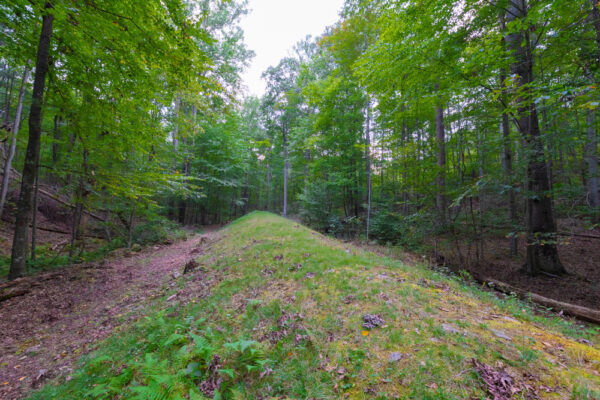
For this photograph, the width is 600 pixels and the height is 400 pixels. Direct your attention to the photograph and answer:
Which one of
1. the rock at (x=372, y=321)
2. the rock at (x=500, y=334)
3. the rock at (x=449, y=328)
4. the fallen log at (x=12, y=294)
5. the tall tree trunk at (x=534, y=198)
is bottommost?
the fallen log at (x=12, y=294)

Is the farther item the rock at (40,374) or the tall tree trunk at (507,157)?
the tall tree trunk at (507,157)

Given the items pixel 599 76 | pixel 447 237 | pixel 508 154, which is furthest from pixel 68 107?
Answer: pixel 508 154

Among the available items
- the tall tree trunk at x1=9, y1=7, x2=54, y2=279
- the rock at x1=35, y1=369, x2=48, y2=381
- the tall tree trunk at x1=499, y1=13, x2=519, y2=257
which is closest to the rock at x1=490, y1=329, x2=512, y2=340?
the tall tree trunk at x1=499, y1=13, x2=519, y2=257

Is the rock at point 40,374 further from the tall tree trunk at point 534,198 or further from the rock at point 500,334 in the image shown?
the tall tree trunk at point 534,198

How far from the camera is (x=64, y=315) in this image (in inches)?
191

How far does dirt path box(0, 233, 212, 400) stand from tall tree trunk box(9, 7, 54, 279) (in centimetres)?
75

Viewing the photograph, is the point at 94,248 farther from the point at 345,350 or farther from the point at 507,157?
the point at 507,157

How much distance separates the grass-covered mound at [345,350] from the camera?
77.7 inches

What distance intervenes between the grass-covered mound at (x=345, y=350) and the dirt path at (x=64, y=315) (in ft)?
2.04

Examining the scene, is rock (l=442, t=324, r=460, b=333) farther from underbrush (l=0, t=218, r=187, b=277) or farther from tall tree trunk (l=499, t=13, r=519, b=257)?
underbrush (l=0, t=218, r=187, b=277)

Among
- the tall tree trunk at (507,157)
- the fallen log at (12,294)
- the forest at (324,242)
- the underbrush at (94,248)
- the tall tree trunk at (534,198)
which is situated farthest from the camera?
the underbrush at (94,248)

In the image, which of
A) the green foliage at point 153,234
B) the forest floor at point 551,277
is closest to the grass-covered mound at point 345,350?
the forest floor at point 551,277

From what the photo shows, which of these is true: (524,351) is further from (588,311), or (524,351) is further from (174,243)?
(174,243)

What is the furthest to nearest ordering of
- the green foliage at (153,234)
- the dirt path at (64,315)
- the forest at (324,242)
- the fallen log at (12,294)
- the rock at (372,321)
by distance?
the green foliage at (153,234) → the fallen log at (12,294) → the dirt path at (64,315) → the rock at (372,321) → the forest at (324,242)
